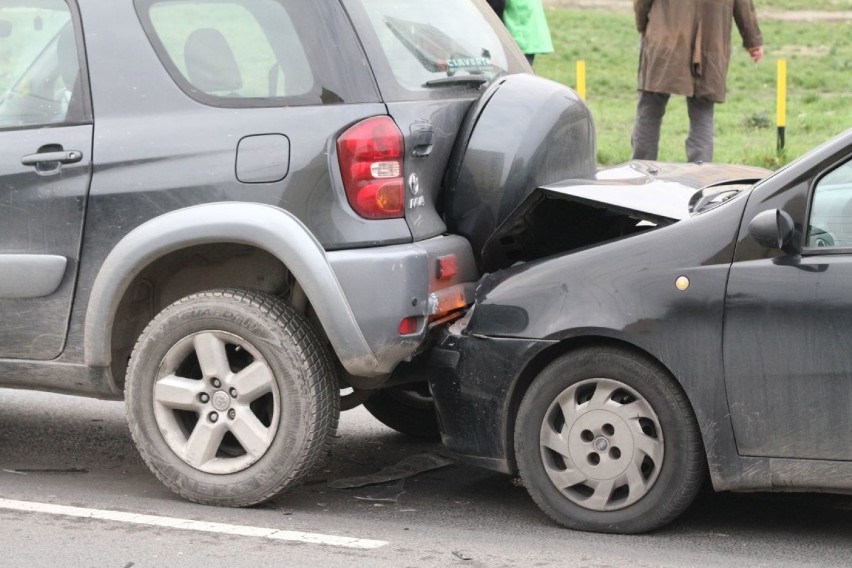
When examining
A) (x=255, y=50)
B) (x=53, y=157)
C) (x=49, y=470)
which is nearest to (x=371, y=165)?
(x=255, y=50)

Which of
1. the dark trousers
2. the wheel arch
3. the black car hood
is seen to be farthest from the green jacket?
the wheel arch

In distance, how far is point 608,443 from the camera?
465 centimetres

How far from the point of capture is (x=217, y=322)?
502 centimetres

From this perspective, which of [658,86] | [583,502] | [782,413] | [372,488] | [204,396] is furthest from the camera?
[658,86]

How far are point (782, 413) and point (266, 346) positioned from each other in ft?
5.60

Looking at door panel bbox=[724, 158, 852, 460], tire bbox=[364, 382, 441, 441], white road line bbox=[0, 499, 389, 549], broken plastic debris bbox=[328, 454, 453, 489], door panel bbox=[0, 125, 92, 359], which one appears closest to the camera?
door panel bbox=[724, 158, 852, 460]

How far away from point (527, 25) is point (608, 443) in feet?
19.3

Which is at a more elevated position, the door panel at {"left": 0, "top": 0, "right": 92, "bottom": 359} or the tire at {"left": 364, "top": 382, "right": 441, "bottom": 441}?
the door panel at {"left": 0, "top": 0, "right": 92, "bottom": 359}

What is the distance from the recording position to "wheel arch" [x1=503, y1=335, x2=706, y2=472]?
15.1 feet

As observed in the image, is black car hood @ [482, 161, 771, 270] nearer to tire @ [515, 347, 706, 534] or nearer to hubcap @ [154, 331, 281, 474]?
tire @ [515, 347, 706, 534]

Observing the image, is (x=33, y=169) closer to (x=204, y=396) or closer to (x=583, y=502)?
(x=204, y=396)

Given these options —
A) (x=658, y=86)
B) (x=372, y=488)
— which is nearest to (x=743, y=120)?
(x=658, y=86)

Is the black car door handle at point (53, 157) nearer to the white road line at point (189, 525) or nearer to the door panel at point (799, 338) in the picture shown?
the white road line at point (189, 525)

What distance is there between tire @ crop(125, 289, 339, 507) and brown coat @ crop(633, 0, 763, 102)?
19.0 ft
